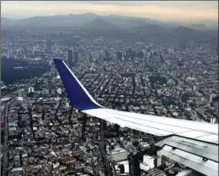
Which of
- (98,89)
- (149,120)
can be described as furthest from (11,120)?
(149,120)

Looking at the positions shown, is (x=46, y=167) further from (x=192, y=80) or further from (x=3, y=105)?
(x=192, y=80)

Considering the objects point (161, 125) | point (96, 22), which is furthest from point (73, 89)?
point (96, 22)

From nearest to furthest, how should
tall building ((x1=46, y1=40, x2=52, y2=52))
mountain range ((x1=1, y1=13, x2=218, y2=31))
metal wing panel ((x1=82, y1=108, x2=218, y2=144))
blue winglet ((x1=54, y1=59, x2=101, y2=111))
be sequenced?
metal wing panel ((x1=82, y1=108, x2=218, y2=144)) → blue winglet ((x1=54, y1=59, x2=101, y2=111)) → tall building ((x1=46, y1=40, x2=52, y2=52)) → mountain range ((x1=1, y1=13, x2=218, y2=31))

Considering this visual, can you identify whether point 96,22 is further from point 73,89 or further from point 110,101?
point 73,89

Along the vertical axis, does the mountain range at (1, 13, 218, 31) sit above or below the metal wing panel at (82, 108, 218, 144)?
below

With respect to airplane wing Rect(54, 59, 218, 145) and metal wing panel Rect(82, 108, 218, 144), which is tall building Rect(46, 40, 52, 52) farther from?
metal wing panel Rect(82, 108, 218, 144)

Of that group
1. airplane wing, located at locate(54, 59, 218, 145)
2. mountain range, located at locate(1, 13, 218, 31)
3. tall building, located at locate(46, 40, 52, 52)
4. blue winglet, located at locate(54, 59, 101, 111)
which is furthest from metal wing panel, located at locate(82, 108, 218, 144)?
mountain range, located at locate(1, 13, 218, 31)

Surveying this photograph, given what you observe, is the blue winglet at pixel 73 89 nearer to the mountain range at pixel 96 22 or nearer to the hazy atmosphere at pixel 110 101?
the hazy atmosphere at pixel 110 101

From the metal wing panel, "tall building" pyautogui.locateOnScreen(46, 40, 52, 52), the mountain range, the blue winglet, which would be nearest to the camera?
the metal wing panel
